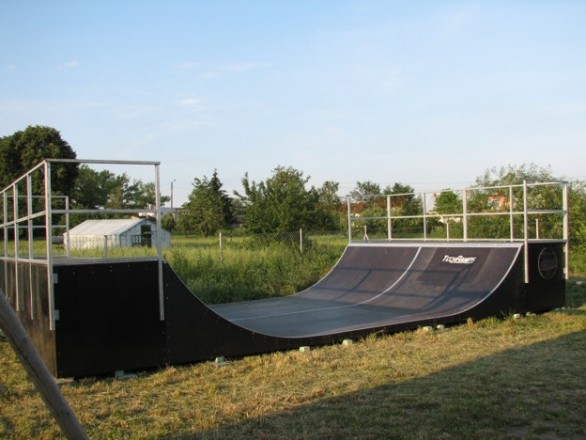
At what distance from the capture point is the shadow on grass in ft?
13.5

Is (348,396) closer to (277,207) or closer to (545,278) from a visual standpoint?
(545,278)

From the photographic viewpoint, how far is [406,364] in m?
6.30

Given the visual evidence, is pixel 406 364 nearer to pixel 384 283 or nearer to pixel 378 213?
pixel 384 283

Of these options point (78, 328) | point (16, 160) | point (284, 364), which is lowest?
point (284, 364)

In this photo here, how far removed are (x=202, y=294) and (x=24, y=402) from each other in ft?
21.8

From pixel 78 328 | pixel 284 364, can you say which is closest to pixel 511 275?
pixel 284 364

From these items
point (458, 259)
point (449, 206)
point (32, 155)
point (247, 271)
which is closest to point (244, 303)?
point (247, 271)

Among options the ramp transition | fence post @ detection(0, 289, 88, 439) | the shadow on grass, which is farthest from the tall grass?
fence post @ detection(0, 289, 88, 439)

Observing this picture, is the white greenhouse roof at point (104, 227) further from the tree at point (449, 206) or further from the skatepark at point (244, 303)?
the skatepark at point (244, 303)

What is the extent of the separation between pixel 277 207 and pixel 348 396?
16293 millimetres

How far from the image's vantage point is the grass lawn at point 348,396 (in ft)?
14.0

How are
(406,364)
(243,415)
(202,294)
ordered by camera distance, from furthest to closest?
(202,294), (406,364), (243,415)

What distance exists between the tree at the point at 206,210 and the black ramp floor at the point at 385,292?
2683cm

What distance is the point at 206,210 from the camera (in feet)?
128
